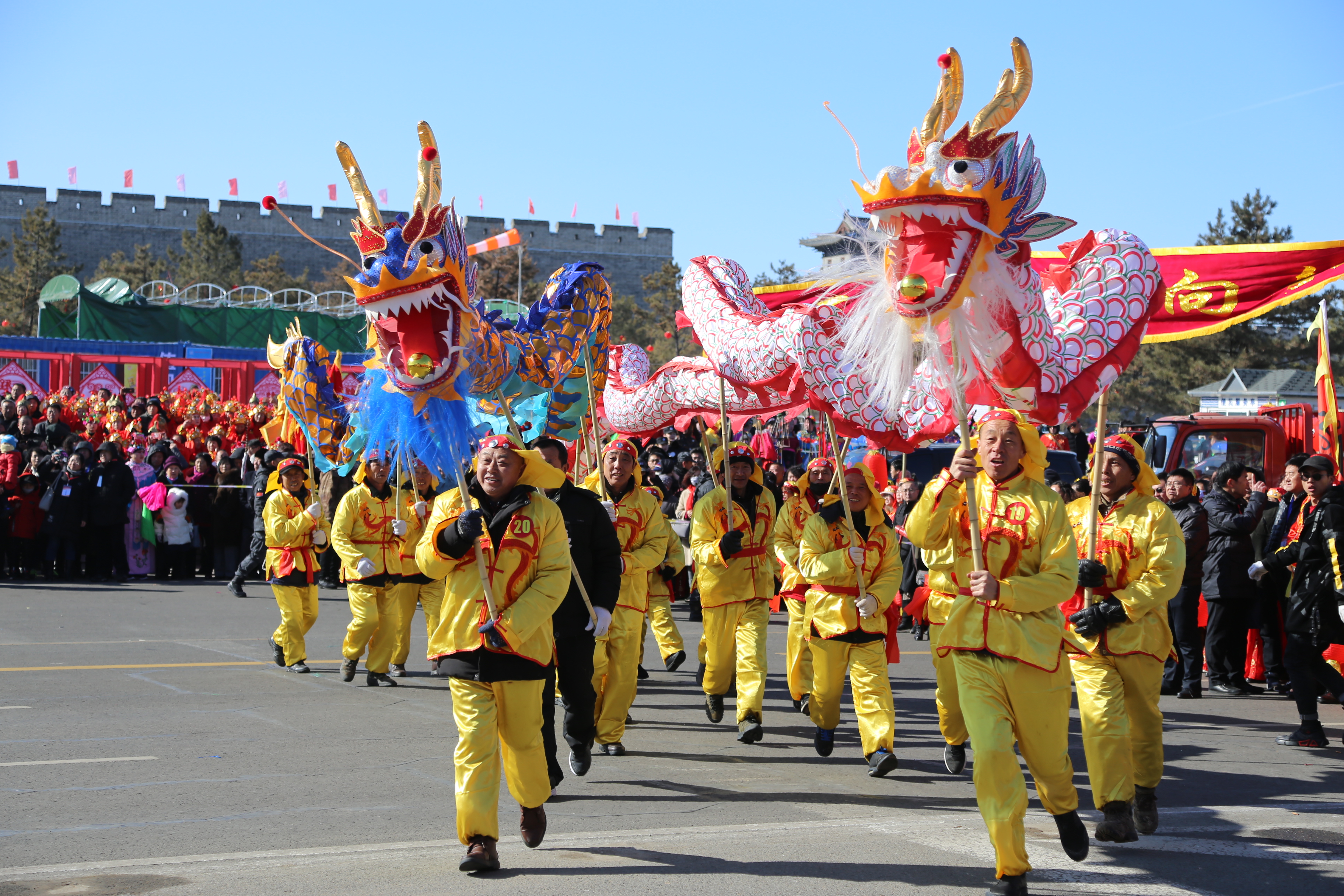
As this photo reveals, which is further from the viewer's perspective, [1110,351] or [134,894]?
[1110,351]

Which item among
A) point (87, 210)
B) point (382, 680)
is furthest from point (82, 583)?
point (87, 210)

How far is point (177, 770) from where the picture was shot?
21.9ft

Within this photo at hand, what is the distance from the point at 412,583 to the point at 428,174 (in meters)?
3.72

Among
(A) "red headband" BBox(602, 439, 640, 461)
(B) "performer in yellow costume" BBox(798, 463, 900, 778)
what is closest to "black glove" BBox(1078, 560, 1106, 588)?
(B) "performer in yellow costume" BBox(798, 463, 900, 778)

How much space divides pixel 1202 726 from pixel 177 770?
664cm

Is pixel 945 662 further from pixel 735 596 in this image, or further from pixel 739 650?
pixel 735 596

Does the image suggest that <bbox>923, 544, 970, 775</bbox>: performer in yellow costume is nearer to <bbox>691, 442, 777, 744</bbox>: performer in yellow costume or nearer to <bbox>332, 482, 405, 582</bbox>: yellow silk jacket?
<bbox>691, 442, 777, 744</bbox>: performer in yellow costume

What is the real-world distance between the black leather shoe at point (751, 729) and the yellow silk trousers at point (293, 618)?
3.86 metres

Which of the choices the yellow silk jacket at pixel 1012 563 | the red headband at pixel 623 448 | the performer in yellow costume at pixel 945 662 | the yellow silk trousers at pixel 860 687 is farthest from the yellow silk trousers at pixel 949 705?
the red headband at pixel 623 448

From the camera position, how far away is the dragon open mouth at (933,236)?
5.47 metres

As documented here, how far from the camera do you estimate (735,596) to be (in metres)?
8.20

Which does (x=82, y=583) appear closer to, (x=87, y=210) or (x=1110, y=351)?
(x=1110, y=351)

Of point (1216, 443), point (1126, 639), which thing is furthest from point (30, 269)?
point (1126, 639)

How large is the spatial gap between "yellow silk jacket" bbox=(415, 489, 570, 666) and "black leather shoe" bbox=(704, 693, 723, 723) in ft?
10.5
